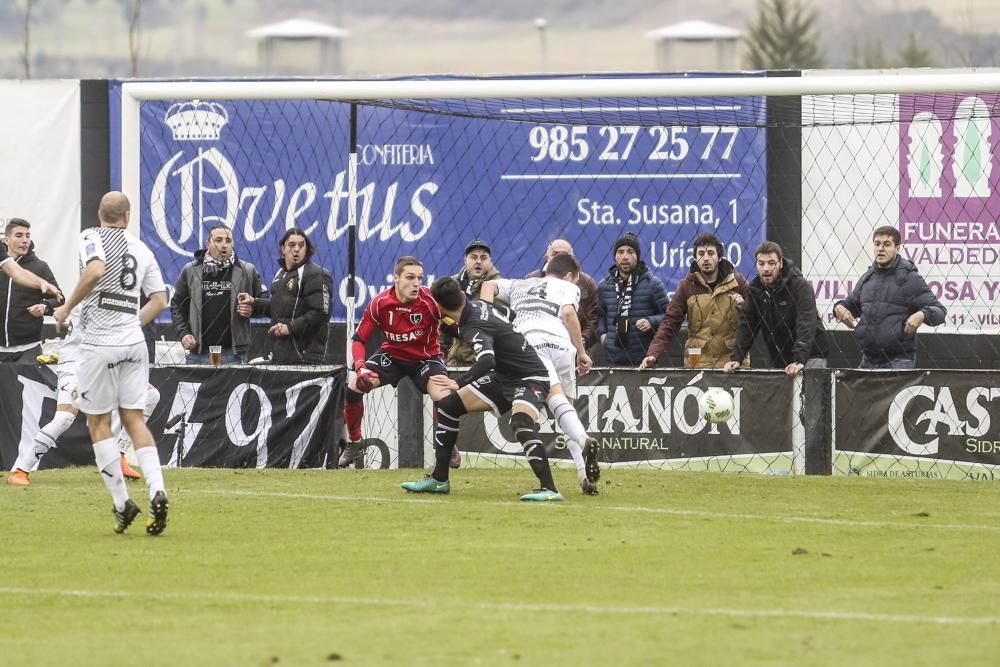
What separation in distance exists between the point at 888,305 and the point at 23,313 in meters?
Answer: 7.99

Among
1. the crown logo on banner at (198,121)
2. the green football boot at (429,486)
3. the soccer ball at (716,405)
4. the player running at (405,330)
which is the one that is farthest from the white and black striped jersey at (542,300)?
the crown logo on banner at (198,121)

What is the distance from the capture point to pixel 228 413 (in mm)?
15672

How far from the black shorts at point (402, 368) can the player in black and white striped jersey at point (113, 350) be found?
3358 mm

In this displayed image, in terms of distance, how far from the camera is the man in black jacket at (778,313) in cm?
1520

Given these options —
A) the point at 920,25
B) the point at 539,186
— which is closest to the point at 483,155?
the point at 539,186

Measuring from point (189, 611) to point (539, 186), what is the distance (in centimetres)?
1048

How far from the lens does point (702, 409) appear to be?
14930 millimetres

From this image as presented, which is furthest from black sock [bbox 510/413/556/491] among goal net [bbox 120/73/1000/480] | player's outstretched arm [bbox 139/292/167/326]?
goal net [bbox 120/73/1000/480]

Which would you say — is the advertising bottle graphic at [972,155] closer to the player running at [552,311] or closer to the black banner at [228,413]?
the player running at [552,311]

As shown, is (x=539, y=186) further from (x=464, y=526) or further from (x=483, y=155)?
(x=464, y=526)

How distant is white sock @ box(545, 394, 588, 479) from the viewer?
507 inches

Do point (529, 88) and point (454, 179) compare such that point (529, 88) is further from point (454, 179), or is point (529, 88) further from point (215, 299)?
point (215, 299)

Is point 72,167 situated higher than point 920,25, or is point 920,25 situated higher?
point 920,25

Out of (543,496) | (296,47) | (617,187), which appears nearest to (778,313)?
(617,187)
